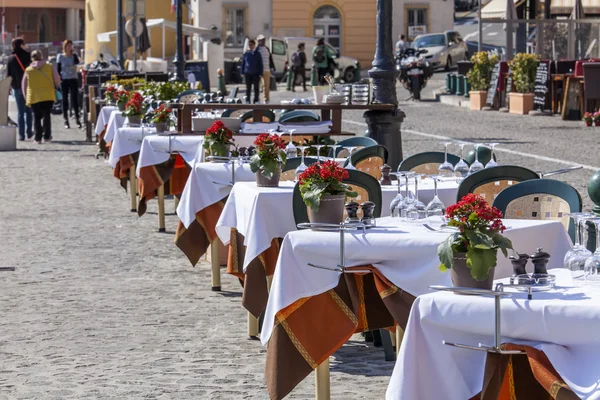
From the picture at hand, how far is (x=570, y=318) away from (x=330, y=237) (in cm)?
176

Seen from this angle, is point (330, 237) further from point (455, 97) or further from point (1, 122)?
point (455, 97)

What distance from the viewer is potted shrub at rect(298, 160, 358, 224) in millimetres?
6266

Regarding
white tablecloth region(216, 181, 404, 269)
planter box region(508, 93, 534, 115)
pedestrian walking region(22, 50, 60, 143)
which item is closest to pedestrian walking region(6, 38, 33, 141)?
pedestrian walking region(22, 50, 60, 143)

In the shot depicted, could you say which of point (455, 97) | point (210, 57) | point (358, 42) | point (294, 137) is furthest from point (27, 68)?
point (358, 42)

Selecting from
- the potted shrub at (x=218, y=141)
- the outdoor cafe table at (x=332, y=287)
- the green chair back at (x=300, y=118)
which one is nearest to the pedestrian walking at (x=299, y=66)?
the green chair back at (x=300, y=118)

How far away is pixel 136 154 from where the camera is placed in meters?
14.3

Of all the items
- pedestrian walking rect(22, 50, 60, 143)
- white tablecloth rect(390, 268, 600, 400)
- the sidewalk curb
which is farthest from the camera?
the sidewalk curb

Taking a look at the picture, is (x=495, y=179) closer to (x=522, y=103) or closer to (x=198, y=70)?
(x=522, y=103)

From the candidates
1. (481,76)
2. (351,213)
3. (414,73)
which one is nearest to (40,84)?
(481,76)

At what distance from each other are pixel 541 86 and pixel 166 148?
18198 mm

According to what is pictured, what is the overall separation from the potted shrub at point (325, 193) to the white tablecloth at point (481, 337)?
1.56 m

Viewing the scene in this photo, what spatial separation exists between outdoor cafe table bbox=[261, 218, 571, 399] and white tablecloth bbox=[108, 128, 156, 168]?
8.27 metres

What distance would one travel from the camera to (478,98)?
3244 cm

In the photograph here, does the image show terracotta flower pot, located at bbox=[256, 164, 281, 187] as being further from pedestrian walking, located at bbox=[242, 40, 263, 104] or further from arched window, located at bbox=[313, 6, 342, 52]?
arched window, located at bbox=[313, 6, 342, 52]
